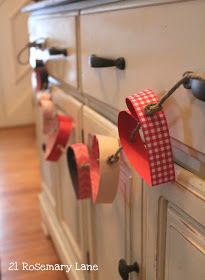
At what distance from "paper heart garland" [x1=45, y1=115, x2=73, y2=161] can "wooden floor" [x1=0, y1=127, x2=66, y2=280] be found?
1.74 feet

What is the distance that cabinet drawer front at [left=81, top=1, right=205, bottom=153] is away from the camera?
41cm

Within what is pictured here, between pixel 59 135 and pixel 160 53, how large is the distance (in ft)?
1.82

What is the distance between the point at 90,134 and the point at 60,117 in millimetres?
169

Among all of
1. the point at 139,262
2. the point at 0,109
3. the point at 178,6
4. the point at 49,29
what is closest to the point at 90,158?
the point at 139,262

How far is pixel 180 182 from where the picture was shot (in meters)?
0.47

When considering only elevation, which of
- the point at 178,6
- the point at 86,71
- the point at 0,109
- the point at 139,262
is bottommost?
the point at 0,109

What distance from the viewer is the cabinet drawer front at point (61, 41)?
887 millimetres

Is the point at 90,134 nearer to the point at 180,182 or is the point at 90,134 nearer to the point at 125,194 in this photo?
the point at 125,194

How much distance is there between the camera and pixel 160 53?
47cm

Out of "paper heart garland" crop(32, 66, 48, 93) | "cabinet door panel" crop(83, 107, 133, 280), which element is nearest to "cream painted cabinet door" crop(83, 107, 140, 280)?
"cabinet door panel" crop(83, 107, 133, 280)

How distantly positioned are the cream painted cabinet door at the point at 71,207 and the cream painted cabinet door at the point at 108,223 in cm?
8

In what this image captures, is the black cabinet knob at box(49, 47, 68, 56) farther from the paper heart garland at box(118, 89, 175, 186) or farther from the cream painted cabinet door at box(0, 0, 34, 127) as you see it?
the cream painted cabinet door at box(0, 0, 34, 127)

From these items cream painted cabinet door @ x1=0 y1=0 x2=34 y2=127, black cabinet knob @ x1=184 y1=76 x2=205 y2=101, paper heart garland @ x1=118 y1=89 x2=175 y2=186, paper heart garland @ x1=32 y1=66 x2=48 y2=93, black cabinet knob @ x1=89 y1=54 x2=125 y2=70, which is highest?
black cabinet knob @ x1=184 y1=76 x2=205 y2=101

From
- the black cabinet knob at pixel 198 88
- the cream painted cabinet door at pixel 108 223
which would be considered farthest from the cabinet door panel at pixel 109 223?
the black cabinet knob at pixel 198 88
